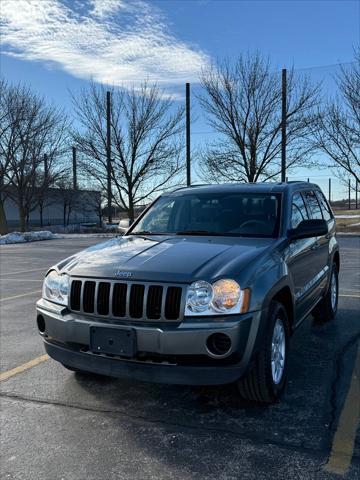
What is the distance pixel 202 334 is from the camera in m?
3.01

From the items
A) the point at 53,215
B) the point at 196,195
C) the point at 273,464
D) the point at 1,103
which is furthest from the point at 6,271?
the point at 53,215

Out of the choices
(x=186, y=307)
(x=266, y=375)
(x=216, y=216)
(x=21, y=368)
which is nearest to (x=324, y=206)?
(x=216, y=216)

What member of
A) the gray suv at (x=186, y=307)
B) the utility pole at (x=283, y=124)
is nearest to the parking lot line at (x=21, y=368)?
the gray suv at (x=186, y=307)

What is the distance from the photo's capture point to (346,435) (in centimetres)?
308

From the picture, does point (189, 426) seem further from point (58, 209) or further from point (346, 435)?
point (58, 209)

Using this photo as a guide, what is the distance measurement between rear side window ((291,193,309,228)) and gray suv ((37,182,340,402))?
0.25m

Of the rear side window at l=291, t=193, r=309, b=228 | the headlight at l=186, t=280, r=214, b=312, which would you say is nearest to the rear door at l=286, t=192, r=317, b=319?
the rear side window at l=291, t=193, r=309, b=228

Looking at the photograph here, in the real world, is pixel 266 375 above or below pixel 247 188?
below

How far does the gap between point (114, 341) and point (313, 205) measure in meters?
3.42

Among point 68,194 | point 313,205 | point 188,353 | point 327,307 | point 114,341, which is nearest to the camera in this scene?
point 188,353

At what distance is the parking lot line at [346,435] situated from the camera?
272 cm

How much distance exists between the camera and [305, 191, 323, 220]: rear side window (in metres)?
5.39

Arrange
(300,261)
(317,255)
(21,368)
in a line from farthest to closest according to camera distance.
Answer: (317,255) → (21,368) → (300,261)

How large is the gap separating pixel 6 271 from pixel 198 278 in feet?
34.1
